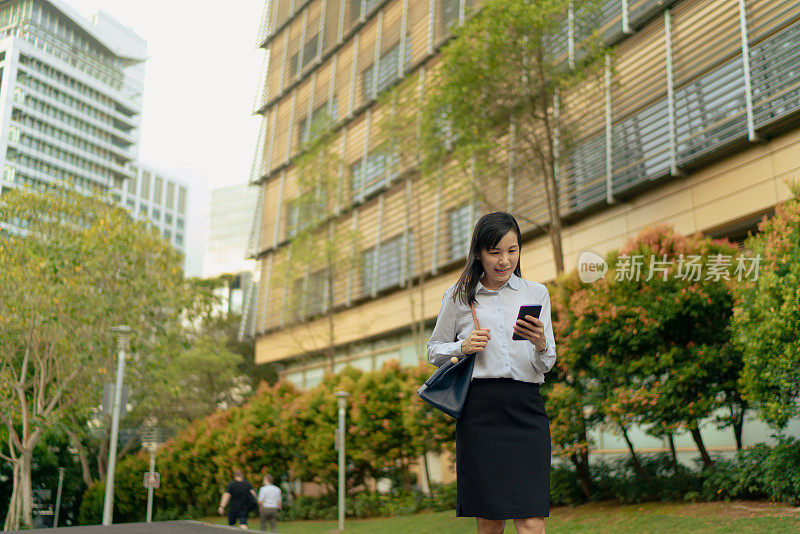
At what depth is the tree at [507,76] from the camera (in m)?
13.3

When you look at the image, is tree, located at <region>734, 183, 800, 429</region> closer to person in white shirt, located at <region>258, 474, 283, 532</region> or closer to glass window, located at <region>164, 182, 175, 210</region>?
person in white shirt, located at <region>258, 474, 283, 532</region>

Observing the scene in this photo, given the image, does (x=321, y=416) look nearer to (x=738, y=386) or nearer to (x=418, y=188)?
(x=418, y=188)

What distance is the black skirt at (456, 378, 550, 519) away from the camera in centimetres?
240

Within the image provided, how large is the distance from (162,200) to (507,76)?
127588 millimetres

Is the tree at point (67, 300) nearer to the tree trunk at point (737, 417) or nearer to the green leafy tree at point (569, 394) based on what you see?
the green leafy tree at point (569, 394)

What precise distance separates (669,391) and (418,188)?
43.4ft

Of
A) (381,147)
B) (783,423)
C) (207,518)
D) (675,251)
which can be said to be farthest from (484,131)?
(207,518)

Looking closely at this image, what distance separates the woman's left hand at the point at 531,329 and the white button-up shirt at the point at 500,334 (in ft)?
0.31

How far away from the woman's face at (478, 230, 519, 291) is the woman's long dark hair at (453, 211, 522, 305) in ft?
0.06

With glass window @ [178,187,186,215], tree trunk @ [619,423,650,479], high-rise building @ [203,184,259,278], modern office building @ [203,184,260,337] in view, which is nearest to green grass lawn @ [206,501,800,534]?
tree trunk @ [619,423,650,479]

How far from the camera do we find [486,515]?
2.40 metres

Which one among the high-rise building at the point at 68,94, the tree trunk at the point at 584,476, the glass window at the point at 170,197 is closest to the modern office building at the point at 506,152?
the tree trunk at the point at 584,476

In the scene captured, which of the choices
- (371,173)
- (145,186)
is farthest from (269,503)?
(145,186)

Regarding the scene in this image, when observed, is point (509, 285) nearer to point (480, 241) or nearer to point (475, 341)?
point (480, 241)
